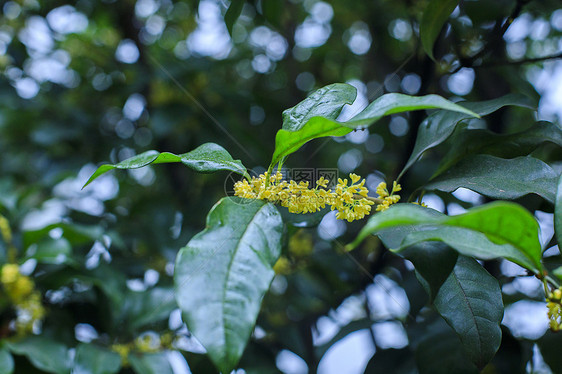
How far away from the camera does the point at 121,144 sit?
1.71 meters

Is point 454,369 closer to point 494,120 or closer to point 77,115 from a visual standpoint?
point 494,120

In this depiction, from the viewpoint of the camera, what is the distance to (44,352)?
1.02 meters

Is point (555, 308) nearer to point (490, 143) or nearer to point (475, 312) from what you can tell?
point (475, 312)

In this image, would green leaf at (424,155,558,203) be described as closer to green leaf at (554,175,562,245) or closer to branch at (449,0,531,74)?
green leaf at (554,175,562,245)

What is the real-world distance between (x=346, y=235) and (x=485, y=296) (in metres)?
0.90

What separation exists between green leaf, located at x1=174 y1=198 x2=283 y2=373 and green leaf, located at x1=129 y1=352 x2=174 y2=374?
670 millimetres

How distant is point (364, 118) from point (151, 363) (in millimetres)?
868

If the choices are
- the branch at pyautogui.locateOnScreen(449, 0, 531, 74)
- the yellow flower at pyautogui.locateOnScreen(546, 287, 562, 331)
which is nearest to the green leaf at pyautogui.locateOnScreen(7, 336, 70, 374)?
the yellow flower at pyautogui.locateOnScreen(546, 287, 562, 331)

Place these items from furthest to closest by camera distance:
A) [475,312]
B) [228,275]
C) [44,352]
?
[44,352] → [475,312] → [228,275]

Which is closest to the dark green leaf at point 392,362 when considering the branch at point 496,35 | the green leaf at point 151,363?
the green leaf at point 151,363

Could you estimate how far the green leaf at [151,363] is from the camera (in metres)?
1.05

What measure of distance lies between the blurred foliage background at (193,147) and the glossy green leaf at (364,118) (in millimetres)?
403

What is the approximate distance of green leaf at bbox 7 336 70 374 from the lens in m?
0.99

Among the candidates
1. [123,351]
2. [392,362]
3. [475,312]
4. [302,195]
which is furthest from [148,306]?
[475,312]
